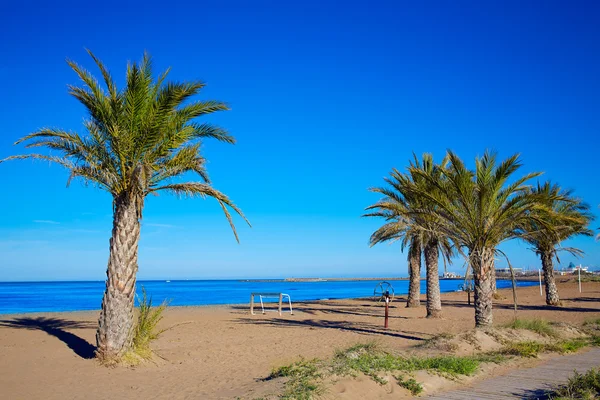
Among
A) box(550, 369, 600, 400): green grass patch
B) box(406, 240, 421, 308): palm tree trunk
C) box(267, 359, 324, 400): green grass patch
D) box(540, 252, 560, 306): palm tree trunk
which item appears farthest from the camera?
box(540, 252, 560, 306): palm tree trunk

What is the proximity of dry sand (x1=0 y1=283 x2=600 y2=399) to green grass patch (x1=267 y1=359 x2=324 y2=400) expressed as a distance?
326 millimetres

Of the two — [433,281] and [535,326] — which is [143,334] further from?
[433,281]

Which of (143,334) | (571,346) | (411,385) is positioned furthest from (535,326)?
(143,334)

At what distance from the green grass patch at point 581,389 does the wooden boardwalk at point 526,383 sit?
26 cm

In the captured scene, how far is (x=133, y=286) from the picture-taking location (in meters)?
11.3

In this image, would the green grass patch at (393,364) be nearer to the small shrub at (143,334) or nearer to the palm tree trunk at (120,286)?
the small shrub at (143,334)

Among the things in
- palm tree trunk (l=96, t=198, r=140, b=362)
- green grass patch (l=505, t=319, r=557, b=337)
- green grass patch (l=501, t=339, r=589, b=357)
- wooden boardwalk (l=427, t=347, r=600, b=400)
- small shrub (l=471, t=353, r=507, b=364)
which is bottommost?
wooden boardwalk (l=427, t=347, r=600, b=400)

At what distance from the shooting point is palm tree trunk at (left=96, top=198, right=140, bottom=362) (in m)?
10.9

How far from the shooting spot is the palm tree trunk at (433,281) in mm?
21453

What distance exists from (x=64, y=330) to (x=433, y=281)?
46.8 feet

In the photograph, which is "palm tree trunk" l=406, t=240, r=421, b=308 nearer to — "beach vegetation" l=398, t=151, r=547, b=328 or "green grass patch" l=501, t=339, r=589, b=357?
"beach vegetation" l=398, t=151, r=547, b=328

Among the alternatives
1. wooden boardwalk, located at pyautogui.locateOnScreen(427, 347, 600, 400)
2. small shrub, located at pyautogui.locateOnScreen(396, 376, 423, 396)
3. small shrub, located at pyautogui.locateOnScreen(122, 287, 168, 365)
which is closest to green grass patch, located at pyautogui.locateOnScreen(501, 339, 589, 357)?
wooden boardwalk, located at pyautogui.locateOnScreen(427, 347, 600, 400)

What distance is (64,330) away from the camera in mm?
17109

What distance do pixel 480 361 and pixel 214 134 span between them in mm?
7773
